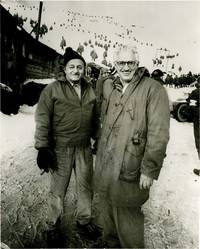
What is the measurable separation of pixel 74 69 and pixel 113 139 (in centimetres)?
58

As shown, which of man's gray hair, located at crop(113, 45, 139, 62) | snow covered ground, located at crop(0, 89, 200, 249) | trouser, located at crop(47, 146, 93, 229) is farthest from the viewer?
snow covered ground, located at crop(0, 89, 200, 249)

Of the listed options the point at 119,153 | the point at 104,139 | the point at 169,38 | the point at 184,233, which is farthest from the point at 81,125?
the point at 169,38

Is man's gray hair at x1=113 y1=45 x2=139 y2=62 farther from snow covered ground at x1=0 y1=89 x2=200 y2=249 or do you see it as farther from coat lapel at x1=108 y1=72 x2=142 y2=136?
snow covered ground at x1=0 y1=89 x2=200 y2=249

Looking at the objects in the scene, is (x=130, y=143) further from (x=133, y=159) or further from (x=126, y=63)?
(x=126, y=63)

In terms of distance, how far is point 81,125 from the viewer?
2.17 metres

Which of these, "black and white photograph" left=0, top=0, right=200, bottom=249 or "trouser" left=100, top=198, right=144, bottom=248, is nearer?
"black and white photograph" left=0, top=0, right=200, bottom=249

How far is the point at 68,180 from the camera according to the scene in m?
2.22

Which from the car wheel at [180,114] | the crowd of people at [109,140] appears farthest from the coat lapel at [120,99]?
the car wheel at [180,114]

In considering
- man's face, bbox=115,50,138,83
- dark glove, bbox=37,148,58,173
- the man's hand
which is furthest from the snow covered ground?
man's face, bbox=115,50,138,83

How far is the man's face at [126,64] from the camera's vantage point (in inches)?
70.6

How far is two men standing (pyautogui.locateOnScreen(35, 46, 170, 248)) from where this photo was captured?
5.65ft

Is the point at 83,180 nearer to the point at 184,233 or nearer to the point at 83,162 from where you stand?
the point at 83,162

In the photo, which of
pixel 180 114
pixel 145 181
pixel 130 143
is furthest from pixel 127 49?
pixel 180 114

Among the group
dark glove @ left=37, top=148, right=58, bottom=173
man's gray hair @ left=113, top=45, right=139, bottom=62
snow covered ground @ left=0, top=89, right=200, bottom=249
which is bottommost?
snow covered ground @ left=0, top=89, right=200, bottom=249
